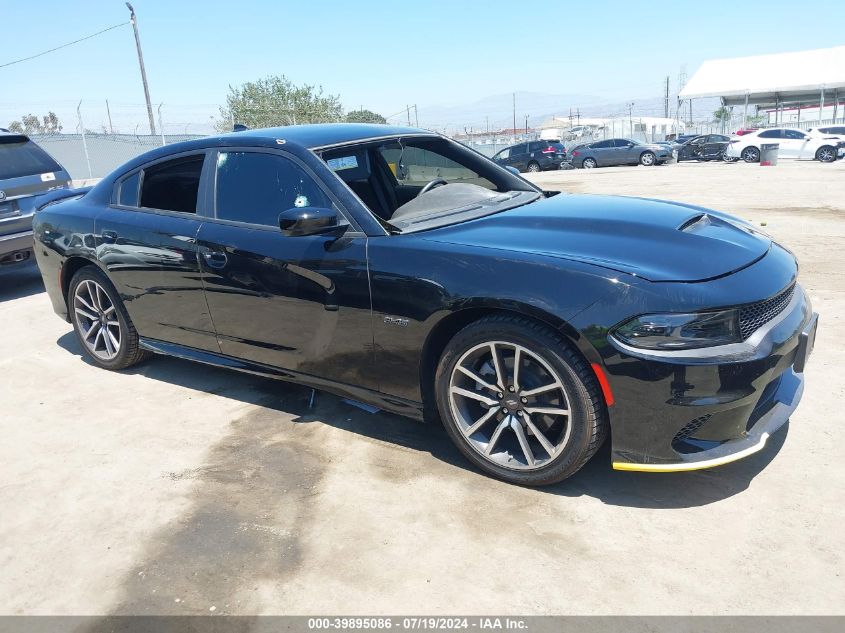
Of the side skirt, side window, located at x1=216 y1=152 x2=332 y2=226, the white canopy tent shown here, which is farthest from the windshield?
the white canopy tent

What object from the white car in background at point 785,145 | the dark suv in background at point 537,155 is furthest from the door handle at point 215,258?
the white car in background at point 785,145

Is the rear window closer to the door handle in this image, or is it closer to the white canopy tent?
the door handle

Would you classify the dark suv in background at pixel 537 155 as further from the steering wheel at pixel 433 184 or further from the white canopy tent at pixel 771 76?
the steering wheel at pixel 433 184

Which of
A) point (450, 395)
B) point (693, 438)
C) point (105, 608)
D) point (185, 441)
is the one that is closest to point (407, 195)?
point (450, 395)

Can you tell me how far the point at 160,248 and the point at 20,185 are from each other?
180 inches

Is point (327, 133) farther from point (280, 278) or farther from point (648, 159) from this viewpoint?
point (648, 159)

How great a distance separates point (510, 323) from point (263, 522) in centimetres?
139

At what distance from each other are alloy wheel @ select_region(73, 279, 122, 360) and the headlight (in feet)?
12.1

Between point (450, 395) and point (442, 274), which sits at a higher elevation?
point (442, 274)

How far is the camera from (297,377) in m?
3.73

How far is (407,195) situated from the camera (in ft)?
13.4

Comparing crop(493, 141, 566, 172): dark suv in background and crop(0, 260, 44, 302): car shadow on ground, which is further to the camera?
crop(493, 141, 566, 172): dark suv in background

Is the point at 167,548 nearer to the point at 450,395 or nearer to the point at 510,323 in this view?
the point at 450,395

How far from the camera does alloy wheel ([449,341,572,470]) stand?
2.86 metres
